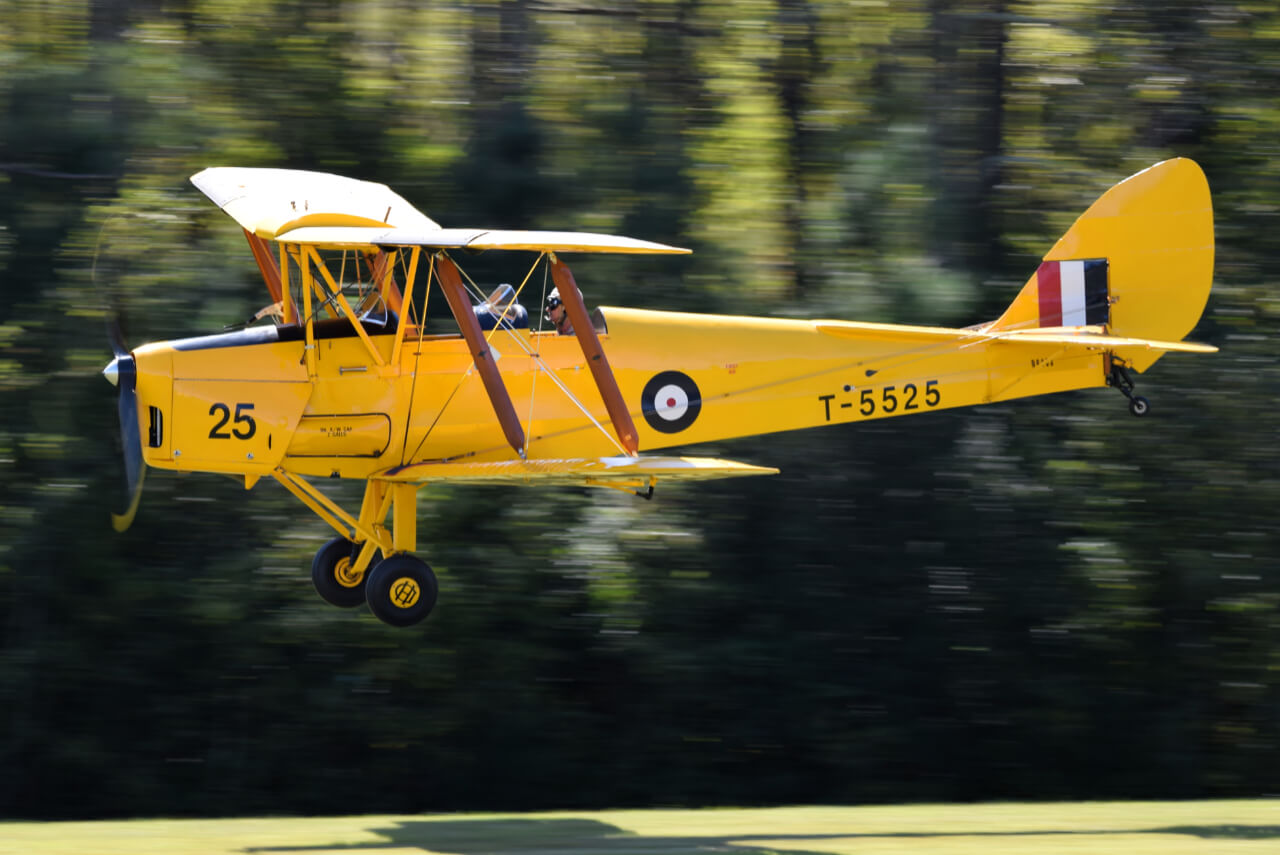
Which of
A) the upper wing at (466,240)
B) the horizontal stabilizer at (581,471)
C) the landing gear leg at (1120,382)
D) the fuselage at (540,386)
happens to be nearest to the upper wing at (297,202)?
the upper wing at (466,240)

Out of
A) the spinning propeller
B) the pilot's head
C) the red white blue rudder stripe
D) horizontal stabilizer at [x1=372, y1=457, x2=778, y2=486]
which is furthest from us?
the red white blue rudder stripe

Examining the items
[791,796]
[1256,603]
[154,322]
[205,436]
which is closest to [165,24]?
[154,322]

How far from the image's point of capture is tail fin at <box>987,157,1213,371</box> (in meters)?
11.6

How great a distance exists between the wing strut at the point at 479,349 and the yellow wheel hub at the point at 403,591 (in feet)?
3.83

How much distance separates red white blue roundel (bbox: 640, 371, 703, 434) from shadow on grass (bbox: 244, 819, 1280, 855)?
290cm

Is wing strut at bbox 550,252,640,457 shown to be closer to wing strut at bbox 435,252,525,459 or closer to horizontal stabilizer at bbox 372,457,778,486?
horizontal stabilizer at bbox 372,457,778,486

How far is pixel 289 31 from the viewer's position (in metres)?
15.8

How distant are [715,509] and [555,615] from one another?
80.9 inches

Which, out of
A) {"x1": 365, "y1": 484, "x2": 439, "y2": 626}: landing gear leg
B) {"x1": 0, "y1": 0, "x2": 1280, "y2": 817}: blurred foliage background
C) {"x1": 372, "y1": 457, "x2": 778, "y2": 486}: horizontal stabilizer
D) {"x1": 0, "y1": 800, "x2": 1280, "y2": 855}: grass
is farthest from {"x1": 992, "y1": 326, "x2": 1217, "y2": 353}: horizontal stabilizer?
{"x1": 365, "y1": 484, "x2": 439, "y2": 626}: landing gear leg

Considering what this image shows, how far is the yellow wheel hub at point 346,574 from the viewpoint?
10.3 m

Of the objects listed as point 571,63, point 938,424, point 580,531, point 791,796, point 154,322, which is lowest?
point 791,796

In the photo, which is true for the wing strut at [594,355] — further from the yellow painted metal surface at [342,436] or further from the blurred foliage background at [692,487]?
the blurred foliage background at [692,487]

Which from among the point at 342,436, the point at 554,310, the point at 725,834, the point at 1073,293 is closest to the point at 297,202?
the point at 342,436

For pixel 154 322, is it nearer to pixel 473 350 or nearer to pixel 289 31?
pixel 289 31
